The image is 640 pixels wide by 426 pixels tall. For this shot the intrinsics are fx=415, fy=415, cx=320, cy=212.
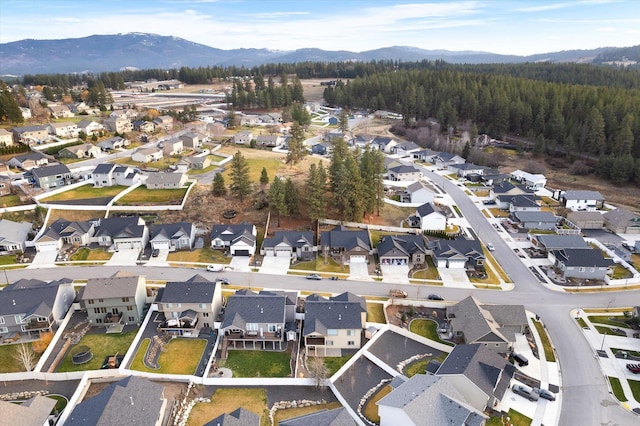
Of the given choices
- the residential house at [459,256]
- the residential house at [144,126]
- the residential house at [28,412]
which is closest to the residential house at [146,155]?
the residential house at [144,126]

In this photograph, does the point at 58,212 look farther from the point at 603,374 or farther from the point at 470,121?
the point at 470,121

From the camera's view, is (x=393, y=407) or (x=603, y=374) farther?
(x=603, y=374)

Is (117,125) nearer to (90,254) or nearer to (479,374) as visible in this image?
(90,254)

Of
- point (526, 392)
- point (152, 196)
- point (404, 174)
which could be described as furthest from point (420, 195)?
point (152, 196)

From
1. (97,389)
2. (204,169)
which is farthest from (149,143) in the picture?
(97,389)

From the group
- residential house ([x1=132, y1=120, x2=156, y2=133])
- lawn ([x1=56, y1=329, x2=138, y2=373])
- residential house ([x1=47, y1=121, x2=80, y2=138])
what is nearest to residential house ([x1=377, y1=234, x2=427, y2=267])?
lawn ([x1=56, y1=329, x2=138, y2=373])
